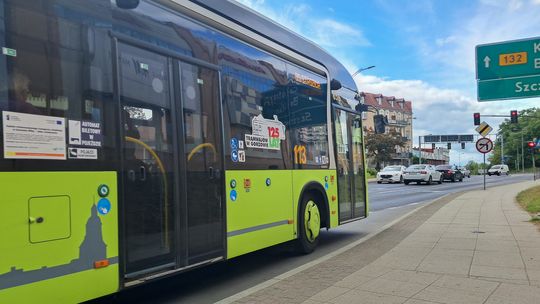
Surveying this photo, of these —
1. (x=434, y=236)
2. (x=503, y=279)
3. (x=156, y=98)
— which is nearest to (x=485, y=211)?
(x=434, y=236)

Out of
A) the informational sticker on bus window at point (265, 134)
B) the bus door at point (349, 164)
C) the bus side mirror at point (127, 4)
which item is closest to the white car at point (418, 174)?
the bus door at point (349, 164)

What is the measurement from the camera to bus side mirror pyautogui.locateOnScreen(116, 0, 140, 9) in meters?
4.38

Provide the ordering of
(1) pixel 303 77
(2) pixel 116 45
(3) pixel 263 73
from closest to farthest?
1. (2) pixel 116 45
2. (3) pixel 263 73
3. (1) pixel 303 77

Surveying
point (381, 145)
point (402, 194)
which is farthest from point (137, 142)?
point (381, 145)

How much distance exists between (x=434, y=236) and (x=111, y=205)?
7485mm

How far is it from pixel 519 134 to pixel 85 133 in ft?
414

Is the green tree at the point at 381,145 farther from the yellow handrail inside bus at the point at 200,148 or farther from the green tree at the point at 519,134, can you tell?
the yellow handrail inside bus at the point at 200,148

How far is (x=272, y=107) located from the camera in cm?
694

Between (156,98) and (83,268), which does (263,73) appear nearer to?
(156,98)

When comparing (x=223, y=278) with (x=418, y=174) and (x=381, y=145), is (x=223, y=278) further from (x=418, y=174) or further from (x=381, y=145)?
(x=381, y=145)

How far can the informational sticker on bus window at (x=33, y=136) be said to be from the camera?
339cm

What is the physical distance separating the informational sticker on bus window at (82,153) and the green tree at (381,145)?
7326 centimetres

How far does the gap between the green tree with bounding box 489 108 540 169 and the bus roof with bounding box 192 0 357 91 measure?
11096cm

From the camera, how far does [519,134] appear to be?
4488 inches
